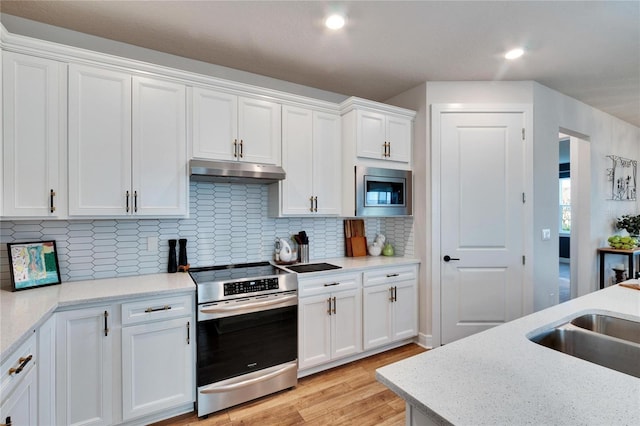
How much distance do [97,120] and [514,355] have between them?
262 centimetres

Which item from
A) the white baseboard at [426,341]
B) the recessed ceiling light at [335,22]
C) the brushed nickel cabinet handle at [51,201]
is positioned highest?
the recessed ceiling light at [335,22]

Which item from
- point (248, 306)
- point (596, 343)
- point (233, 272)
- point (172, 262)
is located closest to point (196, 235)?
point (172, 262)

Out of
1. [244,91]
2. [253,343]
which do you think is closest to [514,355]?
[253,343]

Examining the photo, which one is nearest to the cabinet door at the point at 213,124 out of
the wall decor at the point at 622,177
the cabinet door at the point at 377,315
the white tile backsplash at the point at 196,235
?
the white tile backsplash at the point at 196,235

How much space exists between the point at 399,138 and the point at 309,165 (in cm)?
105

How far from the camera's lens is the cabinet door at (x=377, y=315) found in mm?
2818

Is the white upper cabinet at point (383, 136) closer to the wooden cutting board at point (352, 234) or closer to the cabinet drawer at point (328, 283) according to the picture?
the wooden cutting board at point (352, 234)

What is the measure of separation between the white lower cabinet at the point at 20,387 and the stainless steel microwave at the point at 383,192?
7.76 ft

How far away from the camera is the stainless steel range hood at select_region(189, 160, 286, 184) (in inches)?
88.7

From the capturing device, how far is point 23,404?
1335 mm

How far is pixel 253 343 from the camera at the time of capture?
2227mm

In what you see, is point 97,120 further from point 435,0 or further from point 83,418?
point 435,0

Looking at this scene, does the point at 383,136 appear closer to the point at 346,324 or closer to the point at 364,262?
the point at 364,262

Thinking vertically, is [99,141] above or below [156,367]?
above
